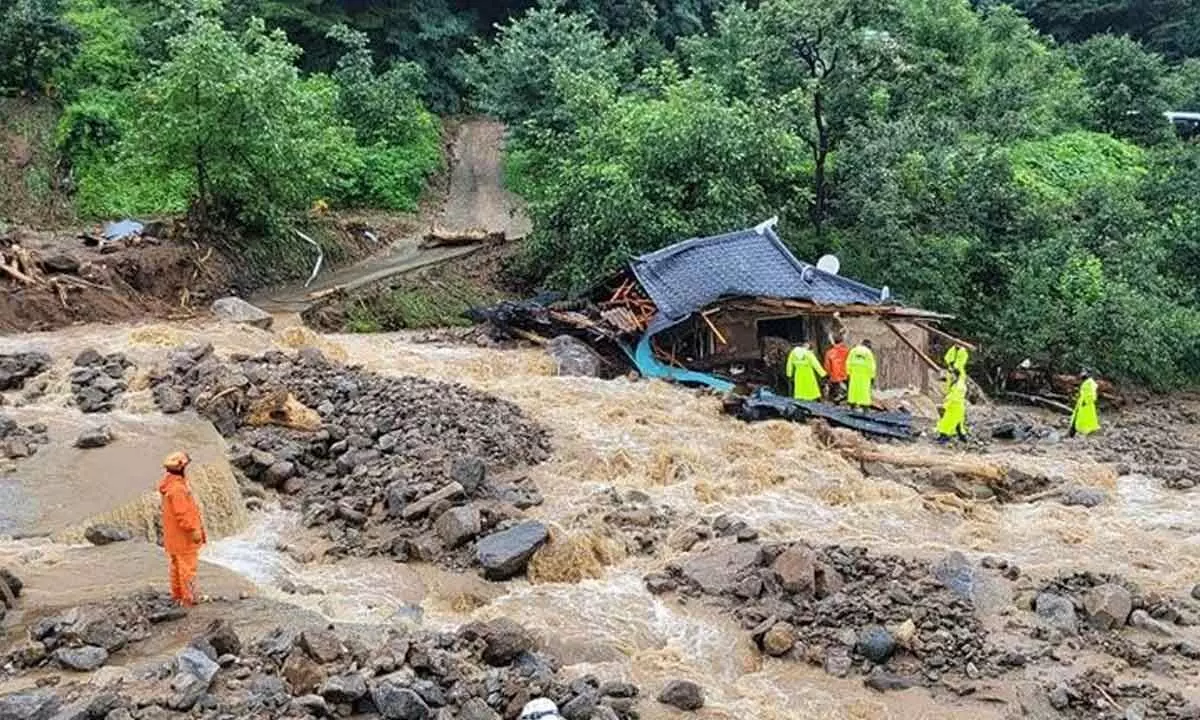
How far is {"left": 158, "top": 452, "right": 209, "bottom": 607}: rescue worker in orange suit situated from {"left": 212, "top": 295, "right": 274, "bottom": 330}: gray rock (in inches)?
442

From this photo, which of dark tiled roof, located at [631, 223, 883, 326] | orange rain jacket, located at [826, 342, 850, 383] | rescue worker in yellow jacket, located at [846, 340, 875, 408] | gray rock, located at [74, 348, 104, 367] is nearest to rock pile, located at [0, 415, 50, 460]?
gray rock, located at [74, 348, 104, 367]

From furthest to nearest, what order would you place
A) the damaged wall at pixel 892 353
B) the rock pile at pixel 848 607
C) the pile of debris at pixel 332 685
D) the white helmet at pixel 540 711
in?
the damaged wall at pixel 892 353 → the rock pile at pixel 848 607 → the white helmet at pixel 540 711 → the pile of debris at pixel 332 685

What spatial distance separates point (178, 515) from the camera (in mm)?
10586

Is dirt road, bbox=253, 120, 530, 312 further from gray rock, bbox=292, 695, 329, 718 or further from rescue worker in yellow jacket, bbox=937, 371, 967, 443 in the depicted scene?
gray rock, bbox=292, 695, 329, 718

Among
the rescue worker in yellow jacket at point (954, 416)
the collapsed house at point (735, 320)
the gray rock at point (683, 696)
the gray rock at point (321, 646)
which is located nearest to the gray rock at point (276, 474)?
the gray rock at point (321, 646)

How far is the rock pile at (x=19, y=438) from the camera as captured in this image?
14.9 metres

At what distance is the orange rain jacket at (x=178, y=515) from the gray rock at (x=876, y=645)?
621 centimetres

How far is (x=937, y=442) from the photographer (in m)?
18.2

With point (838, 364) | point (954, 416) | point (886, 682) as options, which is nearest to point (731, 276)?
point (838, 364)

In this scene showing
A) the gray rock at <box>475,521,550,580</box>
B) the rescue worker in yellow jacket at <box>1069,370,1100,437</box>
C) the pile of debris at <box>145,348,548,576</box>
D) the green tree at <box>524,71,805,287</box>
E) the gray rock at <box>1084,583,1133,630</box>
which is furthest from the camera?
the green tree at <box>524,71,805,287</box>

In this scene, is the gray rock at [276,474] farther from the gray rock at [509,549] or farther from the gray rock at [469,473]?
the gray rock at [509,549]

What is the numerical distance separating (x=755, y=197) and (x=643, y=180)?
2551 millimetres

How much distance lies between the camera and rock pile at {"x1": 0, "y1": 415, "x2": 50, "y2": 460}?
14875mm

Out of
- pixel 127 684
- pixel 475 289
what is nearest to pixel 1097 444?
pixel 475 289
